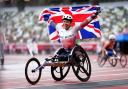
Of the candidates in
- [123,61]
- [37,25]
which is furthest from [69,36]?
[37,25]

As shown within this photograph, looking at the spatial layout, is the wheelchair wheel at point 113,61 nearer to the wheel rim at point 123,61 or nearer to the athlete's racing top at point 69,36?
the wheel rim at point 123,61

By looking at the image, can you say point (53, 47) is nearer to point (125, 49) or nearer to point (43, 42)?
point (43, 42)

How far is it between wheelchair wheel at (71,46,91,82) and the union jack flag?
3.97ft

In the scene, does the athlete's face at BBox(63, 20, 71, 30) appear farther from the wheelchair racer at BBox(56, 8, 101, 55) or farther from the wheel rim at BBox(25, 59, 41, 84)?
the wheel rim at BBox(25, 59, 41, 84)

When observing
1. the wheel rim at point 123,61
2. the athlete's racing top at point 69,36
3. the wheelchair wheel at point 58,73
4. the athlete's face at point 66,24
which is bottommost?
the wheelchair wheel at point 58,73

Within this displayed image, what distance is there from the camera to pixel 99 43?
118 feet

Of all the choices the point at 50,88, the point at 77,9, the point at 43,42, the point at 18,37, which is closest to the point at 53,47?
the point at 43,42

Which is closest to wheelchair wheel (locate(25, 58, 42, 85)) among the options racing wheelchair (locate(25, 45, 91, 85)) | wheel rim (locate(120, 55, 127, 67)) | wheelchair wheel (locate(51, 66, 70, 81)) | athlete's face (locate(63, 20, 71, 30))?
racing wheelchair (locate(25, 45, 91, 85))

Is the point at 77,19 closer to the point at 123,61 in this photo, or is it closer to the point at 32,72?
the point at 32,72

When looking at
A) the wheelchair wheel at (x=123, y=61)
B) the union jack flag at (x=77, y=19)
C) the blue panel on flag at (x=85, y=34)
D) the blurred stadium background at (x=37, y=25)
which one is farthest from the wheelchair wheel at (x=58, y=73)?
the blurred stadium background at (x=37, y=25)

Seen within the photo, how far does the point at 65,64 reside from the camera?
42.4 ft

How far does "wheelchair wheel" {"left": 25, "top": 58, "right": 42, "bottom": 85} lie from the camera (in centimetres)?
1259

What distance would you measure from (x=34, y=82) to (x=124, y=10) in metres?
24.4

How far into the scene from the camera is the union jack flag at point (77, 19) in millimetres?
14328
